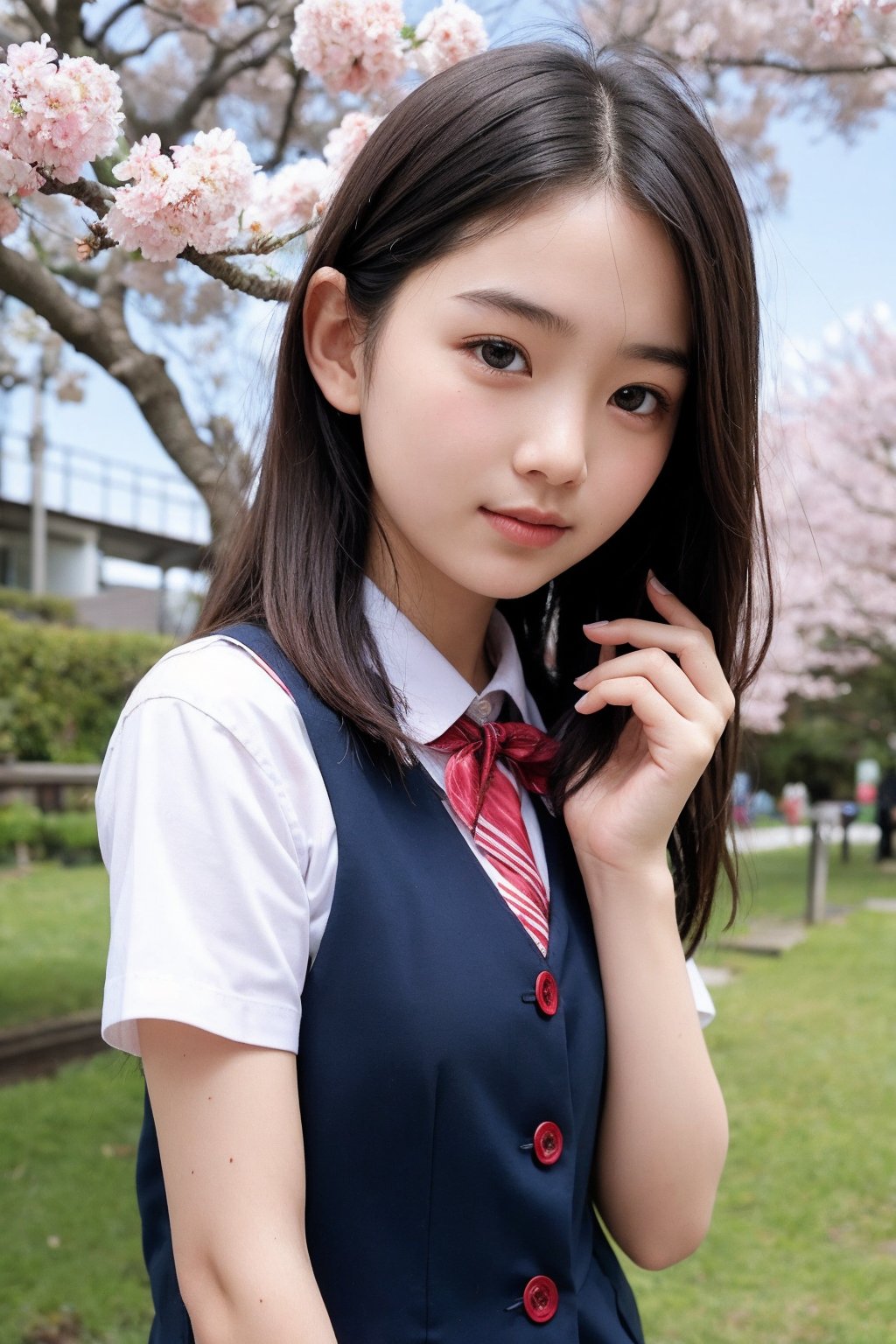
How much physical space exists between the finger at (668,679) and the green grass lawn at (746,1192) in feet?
1.66

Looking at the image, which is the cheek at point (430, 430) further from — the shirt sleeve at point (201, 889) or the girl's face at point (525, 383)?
the shirt sleeve at point (201, 889)

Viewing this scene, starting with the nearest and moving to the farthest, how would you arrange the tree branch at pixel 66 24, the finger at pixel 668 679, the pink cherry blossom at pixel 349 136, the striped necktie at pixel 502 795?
the striped necktie at pixel 502 795
the finger at pixel 668 679
the pink cherry blossom at pixel 349 136
the tree branch at pixel 66 24

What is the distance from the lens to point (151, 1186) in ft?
3.80

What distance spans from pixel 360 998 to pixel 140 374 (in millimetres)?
2637

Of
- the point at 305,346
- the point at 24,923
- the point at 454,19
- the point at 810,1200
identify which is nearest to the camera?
the point at 305,346

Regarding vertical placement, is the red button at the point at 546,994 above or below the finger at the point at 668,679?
below

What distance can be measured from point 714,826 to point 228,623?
0.69 meters

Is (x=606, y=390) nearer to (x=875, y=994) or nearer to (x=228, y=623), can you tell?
(x=228, y=623)

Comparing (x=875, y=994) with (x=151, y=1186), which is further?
(x=875, y=994)

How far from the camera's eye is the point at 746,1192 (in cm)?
434

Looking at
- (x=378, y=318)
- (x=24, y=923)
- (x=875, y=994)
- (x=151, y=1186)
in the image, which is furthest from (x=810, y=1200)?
(x=24, y=923)

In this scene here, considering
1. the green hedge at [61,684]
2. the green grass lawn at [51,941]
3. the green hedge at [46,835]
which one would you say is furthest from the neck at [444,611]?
the green hedge at [61,684]

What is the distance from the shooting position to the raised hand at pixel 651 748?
4.34 ft

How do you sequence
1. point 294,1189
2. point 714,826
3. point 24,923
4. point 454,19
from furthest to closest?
point 24,923 → point 454,19 → point 714,826 → point 294,1189
